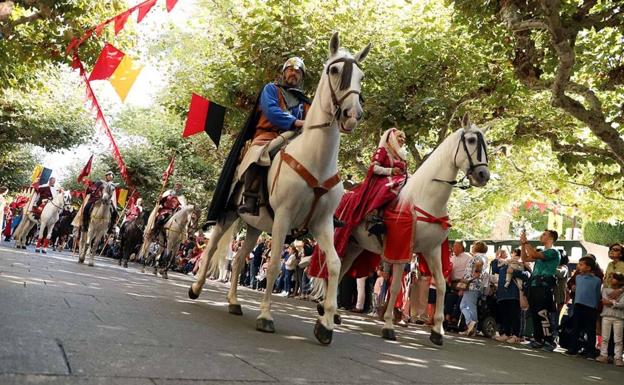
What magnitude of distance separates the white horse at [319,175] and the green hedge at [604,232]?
35.0m

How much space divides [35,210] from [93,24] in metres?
6.59

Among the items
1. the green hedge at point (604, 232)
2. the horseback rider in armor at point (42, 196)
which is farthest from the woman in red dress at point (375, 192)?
the green hedge at point (604, 232)

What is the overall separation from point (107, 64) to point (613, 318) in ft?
36.4

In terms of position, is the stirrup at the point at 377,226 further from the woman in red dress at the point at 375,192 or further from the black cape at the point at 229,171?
the black cape at the point at 229,171

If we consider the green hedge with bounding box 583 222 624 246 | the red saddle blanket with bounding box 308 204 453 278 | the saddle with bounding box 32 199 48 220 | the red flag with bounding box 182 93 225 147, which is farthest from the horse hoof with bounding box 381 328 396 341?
the green hedge with bounding box 583 222 624 246

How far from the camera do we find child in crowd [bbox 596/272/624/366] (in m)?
8.51

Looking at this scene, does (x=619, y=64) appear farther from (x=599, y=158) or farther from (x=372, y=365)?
(x=372, y=365)

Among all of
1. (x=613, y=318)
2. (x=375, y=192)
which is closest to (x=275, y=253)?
(x=375, y=192)

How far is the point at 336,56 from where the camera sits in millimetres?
5234

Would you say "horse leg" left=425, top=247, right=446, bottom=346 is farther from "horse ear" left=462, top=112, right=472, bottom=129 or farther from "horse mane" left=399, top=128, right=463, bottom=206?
"horse ear" left=462, top=112, right=472, bottom=129

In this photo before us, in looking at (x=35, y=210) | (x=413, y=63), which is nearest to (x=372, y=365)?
(x=413, y=63)

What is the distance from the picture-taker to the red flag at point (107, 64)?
12.0 m

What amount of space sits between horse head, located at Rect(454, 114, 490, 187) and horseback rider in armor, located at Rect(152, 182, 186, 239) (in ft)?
32.1

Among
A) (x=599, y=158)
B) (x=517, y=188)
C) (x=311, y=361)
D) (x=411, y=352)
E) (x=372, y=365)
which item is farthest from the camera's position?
(x=517, y=188)
